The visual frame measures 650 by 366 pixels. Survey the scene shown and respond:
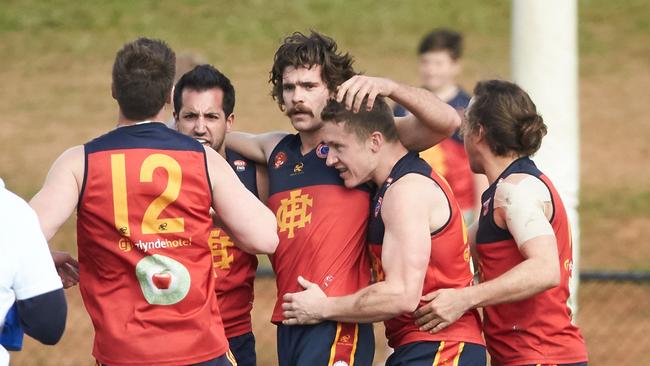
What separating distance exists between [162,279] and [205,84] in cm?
118

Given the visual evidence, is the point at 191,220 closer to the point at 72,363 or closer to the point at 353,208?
the point at 353,208

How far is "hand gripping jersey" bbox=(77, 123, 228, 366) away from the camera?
505 centimetres

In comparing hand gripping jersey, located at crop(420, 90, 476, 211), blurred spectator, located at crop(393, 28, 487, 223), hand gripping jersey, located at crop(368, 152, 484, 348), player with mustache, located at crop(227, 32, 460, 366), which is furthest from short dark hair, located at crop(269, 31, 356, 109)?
hand gripping jersey, located at crop(420, 90, 476, 211)

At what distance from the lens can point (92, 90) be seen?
20984mm

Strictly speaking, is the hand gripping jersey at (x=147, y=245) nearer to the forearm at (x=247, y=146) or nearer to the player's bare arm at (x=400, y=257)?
the player's bare arm at (x=400, y=257)

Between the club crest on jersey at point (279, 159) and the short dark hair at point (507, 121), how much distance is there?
88 centimetres

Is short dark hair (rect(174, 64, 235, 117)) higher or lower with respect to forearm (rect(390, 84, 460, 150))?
higher

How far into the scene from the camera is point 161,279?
5.14m

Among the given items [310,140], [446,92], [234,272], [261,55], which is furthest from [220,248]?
[261,55]

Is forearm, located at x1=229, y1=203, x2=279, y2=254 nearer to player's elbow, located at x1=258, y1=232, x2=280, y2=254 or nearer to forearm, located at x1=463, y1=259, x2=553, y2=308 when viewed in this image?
player's elbow, located at x1=258, y1=232, x2=280, y2=254

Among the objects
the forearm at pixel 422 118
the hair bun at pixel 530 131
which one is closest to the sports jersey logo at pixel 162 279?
the forearm at pixel 422 118

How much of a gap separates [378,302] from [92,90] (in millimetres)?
16288

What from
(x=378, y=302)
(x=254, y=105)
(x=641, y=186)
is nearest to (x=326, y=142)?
(x=378, y=302)

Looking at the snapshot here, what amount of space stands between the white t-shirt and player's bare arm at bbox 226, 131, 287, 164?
176 centimetres
